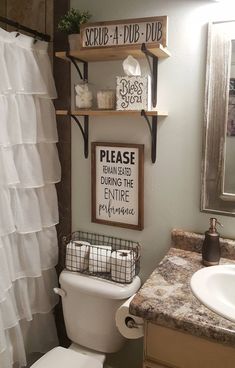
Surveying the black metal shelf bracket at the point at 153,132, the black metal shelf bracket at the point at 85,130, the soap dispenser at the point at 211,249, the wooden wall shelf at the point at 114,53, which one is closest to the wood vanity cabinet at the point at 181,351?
the soap dispenser at the point at 211,249

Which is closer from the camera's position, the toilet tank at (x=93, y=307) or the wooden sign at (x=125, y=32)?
the wooden sign at (x=125, y=32)

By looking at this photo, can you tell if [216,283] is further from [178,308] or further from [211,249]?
[178,308]

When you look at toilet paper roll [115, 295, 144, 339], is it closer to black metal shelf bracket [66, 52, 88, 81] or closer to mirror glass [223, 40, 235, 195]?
mirror glass [223, 40, 235, 195]

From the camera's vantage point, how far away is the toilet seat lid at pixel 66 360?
1.43 meters

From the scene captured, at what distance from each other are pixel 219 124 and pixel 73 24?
773mm

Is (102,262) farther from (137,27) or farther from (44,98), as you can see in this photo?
(137,27)

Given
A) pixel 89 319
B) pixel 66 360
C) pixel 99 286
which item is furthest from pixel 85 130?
pixel 66 360

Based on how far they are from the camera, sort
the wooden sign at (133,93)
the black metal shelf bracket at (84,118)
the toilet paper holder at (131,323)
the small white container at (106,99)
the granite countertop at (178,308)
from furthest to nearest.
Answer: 1. the black metal shelf bracket at (84,118)
2. the small white container at (106,99)
3. the wooden sign at (133,93)
4. the toilet paper holder at (131,323)
5. the granite countertop at (178,308)

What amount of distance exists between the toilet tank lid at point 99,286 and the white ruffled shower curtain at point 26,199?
18cm

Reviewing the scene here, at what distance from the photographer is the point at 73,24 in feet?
4.88

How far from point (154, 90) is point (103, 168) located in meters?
0.43

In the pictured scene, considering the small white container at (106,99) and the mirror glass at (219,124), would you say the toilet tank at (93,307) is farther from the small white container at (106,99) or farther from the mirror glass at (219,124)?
the small white container at (106,99)

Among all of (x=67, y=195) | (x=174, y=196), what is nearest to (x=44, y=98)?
(x=67, y=195)

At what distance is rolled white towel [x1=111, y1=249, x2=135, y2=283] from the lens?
147cm
